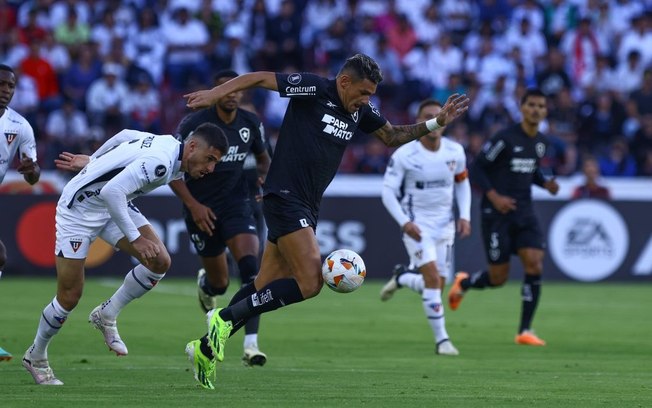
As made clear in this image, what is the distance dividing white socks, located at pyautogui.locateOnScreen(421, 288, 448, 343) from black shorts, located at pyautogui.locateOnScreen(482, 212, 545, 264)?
5.60 ft

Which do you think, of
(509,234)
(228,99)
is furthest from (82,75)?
(228,99)

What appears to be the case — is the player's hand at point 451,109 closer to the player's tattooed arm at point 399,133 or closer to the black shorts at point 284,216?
the player's tattooed arm at point 399,133

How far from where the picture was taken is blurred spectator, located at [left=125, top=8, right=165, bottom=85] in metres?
25.7

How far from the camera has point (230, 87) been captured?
9.05 m

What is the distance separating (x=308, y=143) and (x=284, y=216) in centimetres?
63

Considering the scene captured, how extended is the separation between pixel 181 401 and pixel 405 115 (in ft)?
58.8

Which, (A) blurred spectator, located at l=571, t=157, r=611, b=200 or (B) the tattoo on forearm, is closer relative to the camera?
(B) the tattoo on forearm

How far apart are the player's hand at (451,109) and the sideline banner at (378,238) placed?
12.0m

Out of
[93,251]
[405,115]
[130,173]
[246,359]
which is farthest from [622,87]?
[130,173]

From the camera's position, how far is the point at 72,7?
26031 mm

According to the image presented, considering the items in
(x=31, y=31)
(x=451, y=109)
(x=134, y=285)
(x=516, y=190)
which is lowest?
(x=134, y=285)

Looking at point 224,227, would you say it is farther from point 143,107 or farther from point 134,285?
point 143,107

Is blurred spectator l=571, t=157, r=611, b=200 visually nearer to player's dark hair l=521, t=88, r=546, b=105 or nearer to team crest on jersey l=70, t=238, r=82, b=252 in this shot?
player's dark hair l=521, t=88, r=546, b=105

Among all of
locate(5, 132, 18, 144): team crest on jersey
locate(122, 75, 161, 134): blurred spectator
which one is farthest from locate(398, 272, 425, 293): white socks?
locate(122, 75, 161, 134): blurred spectator
